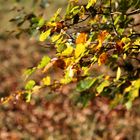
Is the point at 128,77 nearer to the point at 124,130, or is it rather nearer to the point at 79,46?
the point at 79,46

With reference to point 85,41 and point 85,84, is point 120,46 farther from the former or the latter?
point 85,84

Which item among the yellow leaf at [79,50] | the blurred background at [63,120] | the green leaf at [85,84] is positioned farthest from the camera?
the blurred background at [63,120]

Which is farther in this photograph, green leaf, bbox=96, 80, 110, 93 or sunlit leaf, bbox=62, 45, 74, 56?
green leaf, bbox=96, 80, 110, 93

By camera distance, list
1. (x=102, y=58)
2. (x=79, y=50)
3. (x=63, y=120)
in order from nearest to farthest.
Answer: (x=79, y=50) < (x=102, y=58) < (x=63, y=120)

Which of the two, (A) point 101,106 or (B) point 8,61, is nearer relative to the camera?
(A) point 101,106

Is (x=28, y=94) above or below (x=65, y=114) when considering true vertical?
above

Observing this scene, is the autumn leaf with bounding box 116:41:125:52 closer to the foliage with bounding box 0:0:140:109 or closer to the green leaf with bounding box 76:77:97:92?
the foliage with bounding box 0:0:140:109

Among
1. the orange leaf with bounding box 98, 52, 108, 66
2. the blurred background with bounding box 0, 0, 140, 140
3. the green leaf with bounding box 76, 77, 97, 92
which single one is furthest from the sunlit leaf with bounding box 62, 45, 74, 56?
the blurred background with bounding box 0, 0, 140, 140

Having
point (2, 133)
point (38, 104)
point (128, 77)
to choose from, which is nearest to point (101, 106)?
point (38, 104)

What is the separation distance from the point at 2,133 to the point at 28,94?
13.2ft

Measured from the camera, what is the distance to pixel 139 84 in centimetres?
184

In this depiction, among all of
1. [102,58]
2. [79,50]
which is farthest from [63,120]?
[79,50]

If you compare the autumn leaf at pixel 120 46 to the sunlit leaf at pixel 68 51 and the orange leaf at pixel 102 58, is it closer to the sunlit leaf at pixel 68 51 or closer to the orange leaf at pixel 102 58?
the orange leaf at pixel 102 58

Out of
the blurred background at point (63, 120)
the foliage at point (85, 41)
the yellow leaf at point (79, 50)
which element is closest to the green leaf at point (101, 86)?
the foliage at point (85, 41)
